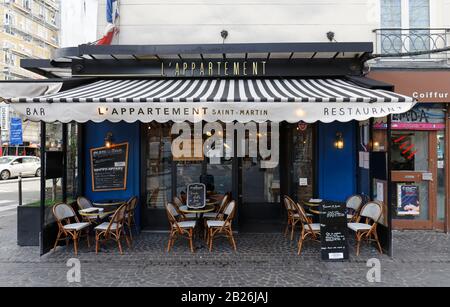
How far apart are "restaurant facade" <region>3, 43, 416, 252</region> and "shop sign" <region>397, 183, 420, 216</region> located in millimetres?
355

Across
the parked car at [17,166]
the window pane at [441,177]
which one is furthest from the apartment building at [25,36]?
the window pane at [441,177]

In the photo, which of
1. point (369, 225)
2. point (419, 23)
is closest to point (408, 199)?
point (369, 225)

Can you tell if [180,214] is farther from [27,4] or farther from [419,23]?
[27,4]

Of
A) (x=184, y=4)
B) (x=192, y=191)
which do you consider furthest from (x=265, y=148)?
(x=184, y=4)

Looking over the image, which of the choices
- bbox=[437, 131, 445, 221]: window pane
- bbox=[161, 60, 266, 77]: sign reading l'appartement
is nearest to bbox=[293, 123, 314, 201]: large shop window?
bbox=[161, 60, 266, 77]: sign reading l'appartement

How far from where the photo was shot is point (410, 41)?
8234mm

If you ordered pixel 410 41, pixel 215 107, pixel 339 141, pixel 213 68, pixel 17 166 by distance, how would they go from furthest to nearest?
pixel 17 166 < pixel 410 41 < pixel 339 141 < pixel 213 68 < pixel 215 107

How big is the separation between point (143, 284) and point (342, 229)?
351 centimetres

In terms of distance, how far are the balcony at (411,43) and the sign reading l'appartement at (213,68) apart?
10.2 feet

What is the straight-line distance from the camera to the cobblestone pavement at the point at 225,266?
5.14 metres

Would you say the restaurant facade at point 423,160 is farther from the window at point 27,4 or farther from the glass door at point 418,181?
the window at point 27,4

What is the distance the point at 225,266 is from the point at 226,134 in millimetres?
3545

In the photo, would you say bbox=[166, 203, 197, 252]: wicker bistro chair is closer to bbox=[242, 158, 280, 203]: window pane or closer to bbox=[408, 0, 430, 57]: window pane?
bbox=[242, 158, 280, 203]: window pane

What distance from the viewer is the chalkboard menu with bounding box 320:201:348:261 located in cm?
596
